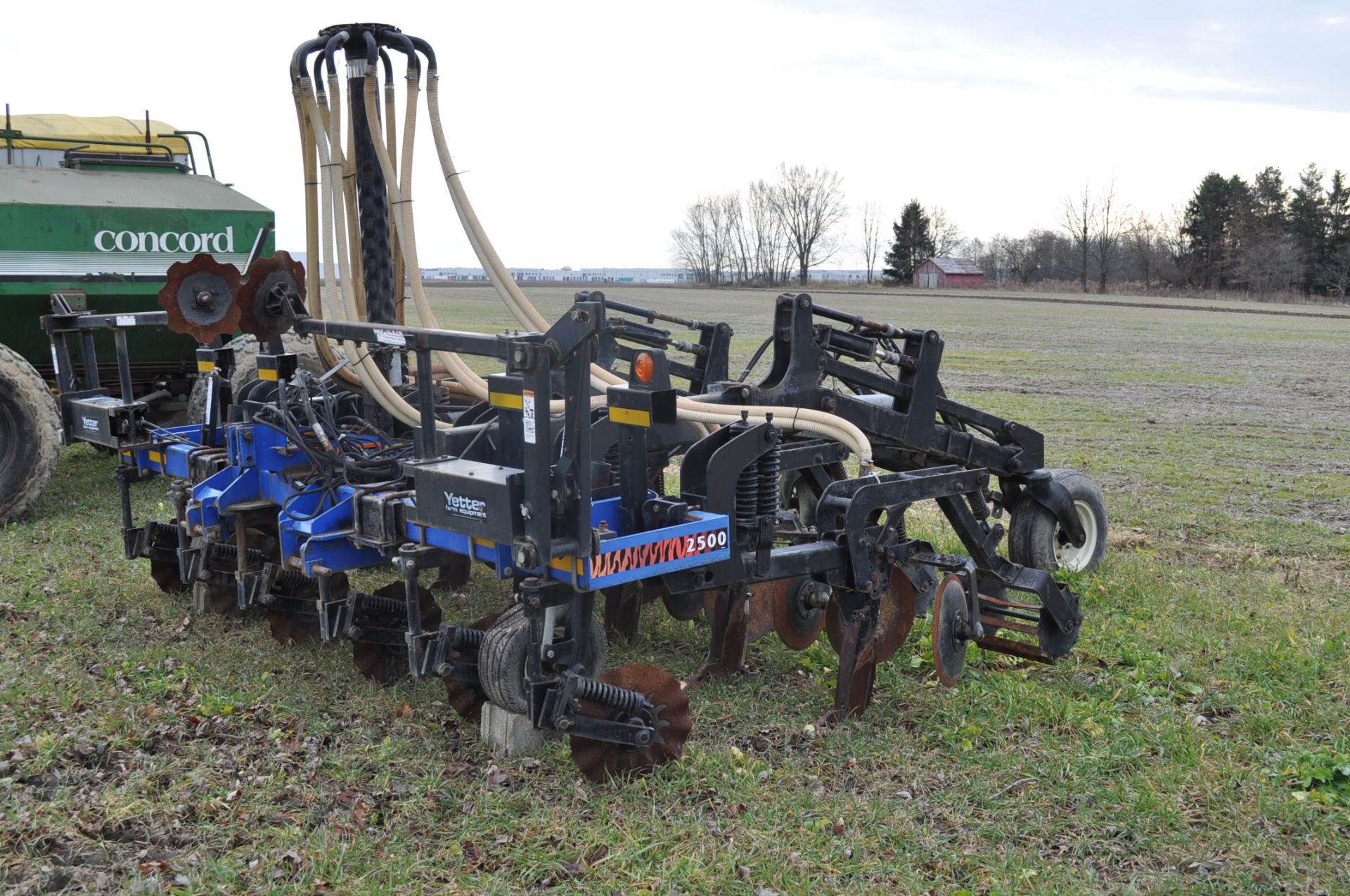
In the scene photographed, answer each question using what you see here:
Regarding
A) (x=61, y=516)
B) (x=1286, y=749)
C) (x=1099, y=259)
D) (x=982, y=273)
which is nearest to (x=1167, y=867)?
(x=1286, y=749)

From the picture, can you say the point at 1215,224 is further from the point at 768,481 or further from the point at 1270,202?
the point at 768,481

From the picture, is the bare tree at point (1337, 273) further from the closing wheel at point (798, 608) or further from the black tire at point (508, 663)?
the black tire at point (508, 663)

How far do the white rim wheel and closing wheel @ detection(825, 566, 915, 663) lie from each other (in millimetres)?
2412

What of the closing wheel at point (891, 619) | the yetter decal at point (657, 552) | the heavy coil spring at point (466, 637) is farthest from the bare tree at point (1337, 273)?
the heavy coil spring at point (466, 637)

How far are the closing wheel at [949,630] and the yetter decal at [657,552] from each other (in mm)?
1261

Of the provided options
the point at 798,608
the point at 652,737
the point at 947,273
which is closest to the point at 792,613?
the point at 798,608

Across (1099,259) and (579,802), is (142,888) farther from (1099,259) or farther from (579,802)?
(1099,259)

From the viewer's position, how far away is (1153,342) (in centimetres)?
2950

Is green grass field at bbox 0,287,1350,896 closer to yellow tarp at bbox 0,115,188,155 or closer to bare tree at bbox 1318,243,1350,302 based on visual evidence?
yellow tarp at bbox 0,115,188,155

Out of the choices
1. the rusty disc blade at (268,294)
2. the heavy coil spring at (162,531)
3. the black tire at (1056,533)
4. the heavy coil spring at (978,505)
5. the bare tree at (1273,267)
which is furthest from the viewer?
the bare tree at (1273,267)

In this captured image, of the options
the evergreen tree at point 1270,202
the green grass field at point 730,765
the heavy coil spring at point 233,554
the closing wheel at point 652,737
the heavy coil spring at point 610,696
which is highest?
the evergreen tree at point 1270,202

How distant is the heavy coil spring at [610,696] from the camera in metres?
4.41

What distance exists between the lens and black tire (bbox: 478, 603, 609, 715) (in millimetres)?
4715

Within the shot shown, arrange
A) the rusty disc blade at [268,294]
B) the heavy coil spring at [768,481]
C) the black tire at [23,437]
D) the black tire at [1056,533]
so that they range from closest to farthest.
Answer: the heavy coil spring at [768,481], the rusty disc blade at [268,294], the black tire at [1056,533], the black tire at [23,437]
